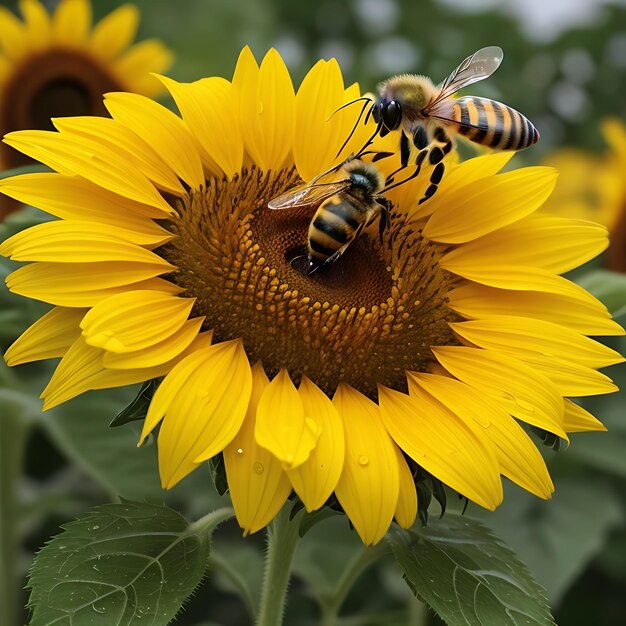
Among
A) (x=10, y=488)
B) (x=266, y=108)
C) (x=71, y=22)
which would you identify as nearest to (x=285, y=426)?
(x=266, y=108)

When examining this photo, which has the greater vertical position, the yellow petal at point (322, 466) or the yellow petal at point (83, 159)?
the yellow petal at point (83, 159)

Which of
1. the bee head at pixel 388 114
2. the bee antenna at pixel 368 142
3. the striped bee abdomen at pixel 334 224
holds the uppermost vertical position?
the bee head at pixel 388 114

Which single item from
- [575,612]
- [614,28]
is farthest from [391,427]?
[614,28]

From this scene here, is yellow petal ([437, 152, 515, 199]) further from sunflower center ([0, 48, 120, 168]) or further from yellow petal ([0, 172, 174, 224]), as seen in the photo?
sunflower center ([0, 48, 120, 168])

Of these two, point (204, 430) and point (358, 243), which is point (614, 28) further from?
point (204, 430)

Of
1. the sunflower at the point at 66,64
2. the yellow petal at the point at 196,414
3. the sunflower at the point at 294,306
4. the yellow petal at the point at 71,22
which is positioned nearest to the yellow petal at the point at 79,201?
the sunflower at the point at 294,306

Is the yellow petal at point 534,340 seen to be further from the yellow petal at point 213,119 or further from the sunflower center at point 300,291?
the yellow petal at point 213,119
